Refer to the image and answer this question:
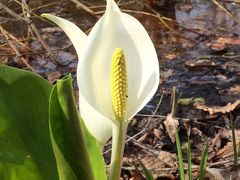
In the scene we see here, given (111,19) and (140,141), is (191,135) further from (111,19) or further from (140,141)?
(111,19)

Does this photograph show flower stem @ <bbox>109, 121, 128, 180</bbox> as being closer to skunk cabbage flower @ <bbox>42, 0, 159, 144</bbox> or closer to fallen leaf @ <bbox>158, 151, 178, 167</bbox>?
skunk cabbage flower @ <bbox>42, 0, 159, 144</bbox>

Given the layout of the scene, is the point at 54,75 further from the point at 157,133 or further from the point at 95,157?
the point at 95,157

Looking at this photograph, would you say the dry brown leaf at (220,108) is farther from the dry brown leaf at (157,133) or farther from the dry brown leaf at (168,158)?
the dry brown leaf at (168,158)

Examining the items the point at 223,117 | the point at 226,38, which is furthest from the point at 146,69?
the point at 226,38

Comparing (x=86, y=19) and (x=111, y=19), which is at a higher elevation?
(x=111, y=19)

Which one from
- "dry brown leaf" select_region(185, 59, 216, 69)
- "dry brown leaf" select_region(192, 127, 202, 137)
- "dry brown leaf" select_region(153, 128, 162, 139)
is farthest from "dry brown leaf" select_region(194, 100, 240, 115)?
"dry brown leaf" select_region(185, 59, 216, 69)

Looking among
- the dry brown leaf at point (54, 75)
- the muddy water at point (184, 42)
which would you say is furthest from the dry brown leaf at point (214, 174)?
the dry brown leaf at point (54, 75)

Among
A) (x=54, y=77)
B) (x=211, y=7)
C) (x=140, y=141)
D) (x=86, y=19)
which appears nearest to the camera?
(x=140, y=141)
